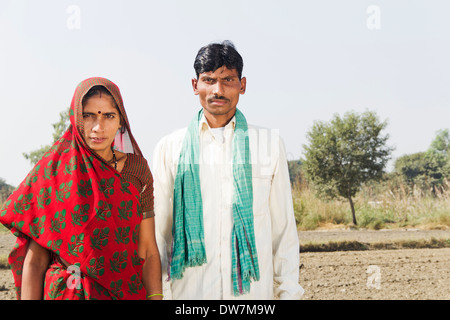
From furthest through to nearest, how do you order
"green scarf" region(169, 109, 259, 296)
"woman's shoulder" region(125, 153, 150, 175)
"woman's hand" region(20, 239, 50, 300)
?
"green scarf" region(169, 109, 259, 296) < "woman's shoulder" region(125, 153, 150, 175) < "woman's hand" region(20, 239, 50, 300)

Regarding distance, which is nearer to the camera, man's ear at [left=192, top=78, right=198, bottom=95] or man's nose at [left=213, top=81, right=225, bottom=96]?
man's nose at [left=213, top=81, right=225, bottom=96]

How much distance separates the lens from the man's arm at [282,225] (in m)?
2.60

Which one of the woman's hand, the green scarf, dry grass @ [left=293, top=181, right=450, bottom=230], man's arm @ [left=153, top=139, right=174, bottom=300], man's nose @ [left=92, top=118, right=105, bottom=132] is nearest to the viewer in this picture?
the woman's hand

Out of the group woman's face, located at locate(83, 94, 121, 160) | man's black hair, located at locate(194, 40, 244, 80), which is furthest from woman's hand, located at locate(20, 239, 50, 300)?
man's black hair, located at locate(194, 40, 244, 80)

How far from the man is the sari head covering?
365mm

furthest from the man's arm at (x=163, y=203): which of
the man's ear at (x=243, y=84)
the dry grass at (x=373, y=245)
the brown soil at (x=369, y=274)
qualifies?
the dry grass at (x=373, y=245)

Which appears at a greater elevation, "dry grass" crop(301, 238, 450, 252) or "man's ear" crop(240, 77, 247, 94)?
"man's ear" crop(240, 77, 247, 94)

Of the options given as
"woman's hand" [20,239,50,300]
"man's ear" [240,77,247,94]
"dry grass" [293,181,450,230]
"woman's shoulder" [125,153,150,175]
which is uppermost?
"man's ear" [240,77,247,94]

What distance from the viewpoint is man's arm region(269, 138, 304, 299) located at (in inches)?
102

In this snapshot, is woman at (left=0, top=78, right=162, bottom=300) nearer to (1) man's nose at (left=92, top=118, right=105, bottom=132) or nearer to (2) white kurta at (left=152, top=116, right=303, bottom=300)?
(1) man's nose at (left=92, top=118, right=105, bottom=132)

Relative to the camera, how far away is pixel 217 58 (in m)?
2.62

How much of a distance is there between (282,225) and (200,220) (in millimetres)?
506

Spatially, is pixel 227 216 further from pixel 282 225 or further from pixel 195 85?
pixel 195 85
